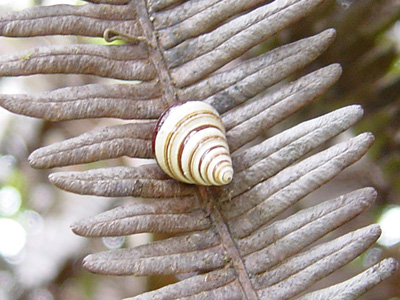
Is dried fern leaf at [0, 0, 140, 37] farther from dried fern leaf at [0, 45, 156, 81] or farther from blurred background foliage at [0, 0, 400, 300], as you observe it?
blurred background foliage at [0, 0, 400, 300]

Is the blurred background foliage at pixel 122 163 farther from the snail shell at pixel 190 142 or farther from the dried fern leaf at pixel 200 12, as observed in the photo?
the snail shell at pixel 190 142

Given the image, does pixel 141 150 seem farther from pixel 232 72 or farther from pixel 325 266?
pixel 325 266

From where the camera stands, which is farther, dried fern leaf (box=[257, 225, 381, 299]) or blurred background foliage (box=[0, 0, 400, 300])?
blurred background foliage (box=[0, 0, 400, 300])

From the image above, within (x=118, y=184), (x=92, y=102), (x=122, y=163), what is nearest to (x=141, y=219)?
(x=118, y=184)

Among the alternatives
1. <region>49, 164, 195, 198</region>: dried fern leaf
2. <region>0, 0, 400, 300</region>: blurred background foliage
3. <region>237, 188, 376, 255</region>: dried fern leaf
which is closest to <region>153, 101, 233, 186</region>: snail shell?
<region>49, 164, 195, 198</region>: dried fern leaf

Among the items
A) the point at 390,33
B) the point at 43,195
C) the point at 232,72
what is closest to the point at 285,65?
the point at 232,72

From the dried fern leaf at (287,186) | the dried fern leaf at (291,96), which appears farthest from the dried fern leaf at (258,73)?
the dried fern leaf at (287,186)
